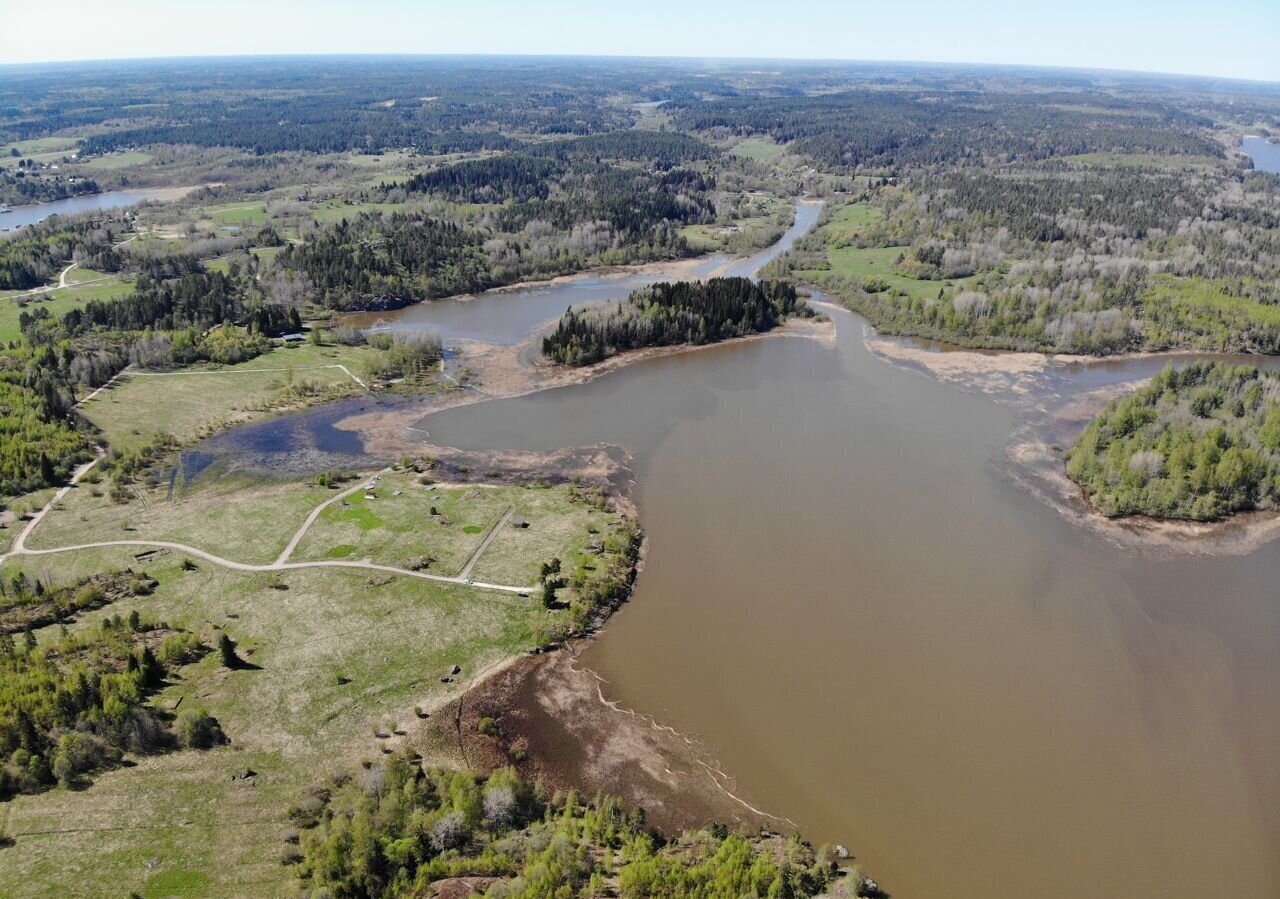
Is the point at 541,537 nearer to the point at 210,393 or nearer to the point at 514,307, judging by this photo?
the point at 210,393

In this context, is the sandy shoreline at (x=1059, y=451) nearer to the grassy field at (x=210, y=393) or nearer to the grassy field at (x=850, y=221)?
the grassy field at (x=850, y=221)

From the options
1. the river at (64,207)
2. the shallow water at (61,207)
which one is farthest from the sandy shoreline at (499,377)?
the shallow water at (61,207)

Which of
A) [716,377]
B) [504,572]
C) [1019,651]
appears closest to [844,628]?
[1019,651]

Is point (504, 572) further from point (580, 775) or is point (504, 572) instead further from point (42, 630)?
point (42, 630)

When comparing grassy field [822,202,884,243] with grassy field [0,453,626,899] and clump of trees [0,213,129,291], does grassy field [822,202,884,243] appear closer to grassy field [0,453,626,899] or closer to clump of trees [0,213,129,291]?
grassy field [0,453,626,899]

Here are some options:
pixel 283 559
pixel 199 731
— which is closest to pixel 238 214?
pixel 283 559

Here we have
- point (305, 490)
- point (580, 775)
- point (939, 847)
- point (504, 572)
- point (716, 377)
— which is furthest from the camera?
point (716, 377)
